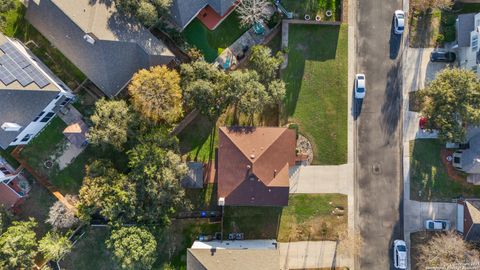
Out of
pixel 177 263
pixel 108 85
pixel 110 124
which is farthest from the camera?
pixel 177 263

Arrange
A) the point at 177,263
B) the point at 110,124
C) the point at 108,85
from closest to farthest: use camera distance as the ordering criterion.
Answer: the point at 110,124 < the point at 108,85 < the point at 177,263

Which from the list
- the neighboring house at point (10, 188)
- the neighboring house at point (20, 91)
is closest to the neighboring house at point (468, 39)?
the neighboring house at point (20, 91)

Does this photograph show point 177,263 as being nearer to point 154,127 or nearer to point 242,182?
point 242,182

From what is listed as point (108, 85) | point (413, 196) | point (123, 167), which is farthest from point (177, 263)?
point (413, 196)

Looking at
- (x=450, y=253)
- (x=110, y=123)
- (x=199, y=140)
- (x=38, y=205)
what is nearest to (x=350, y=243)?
(x=450, y=253)

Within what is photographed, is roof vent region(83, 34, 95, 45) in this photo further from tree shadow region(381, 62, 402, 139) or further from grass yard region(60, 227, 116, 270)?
tree shadow region(381, 62, 402, 139)

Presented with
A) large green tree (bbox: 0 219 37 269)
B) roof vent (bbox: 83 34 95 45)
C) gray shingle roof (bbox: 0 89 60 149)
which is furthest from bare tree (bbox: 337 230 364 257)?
gray shingle roof (bbox: 0 89 60 149)

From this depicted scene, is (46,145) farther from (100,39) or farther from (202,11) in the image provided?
(202,11)
